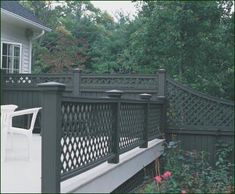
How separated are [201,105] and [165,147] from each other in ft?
4.17

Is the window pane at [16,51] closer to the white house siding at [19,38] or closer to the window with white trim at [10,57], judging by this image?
the window with white trim at [10,57]

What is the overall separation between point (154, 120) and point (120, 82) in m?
1.57

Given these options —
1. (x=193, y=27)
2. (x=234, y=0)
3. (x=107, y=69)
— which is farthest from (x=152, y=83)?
(x=107, y=69)

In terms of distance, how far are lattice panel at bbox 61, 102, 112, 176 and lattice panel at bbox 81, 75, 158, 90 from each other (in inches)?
160

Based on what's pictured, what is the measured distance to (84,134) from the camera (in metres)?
4.09

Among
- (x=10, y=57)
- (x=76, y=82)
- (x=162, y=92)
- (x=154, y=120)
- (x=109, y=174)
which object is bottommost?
(x=109, y=174)

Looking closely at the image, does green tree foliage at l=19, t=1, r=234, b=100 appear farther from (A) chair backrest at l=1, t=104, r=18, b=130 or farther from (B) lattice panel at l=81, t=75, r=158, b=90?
(A) chair backrest at l=1, t=104, r=18, b=130

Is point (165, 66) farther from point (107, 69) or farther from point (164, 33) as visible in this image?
point (107, 69)

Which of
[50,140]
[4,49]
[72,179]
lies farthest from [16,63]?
[50,140]

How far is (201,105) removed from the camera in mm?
8648

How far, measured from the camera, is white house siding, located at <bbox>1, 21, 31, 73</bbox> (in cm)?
1020

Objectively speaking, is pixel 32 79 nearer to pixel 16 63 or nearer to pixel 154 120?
pixel 16 63

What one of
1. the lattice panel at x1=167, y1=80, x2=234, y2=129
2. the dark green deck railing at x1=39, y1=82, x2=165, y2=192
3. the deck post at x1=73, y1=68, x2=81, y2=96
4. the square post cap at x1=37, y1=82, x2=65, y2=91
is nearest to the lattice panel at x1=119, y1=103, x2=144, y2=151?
the dark green deck railing at x1=39, y1=82, x2=165, y2=192

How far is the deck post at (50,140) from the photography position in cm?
324
